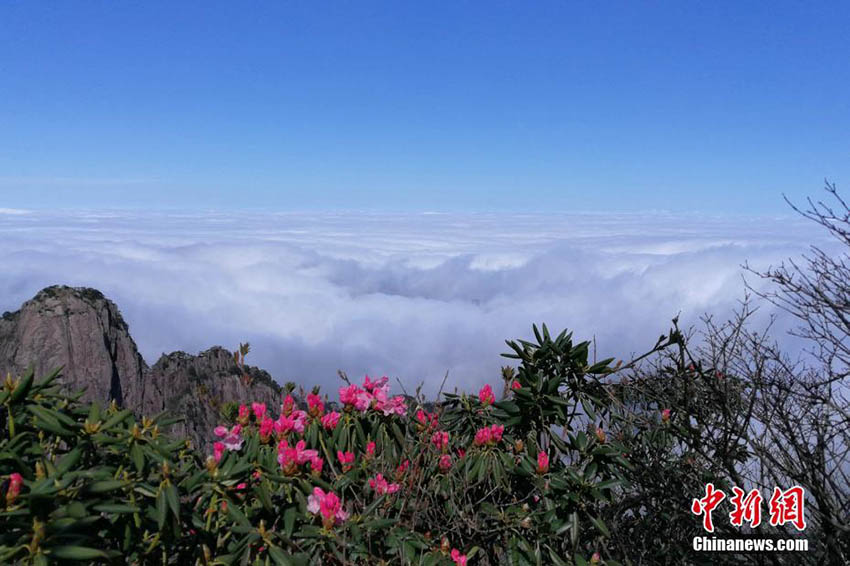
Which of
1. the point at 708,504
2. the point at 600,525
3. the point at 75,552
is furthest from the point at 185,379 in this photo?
the point at 75,552

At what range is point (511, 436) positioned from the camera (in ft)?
13.9

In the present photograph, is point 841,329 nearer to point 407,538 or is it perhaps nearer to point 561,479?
point 561,479

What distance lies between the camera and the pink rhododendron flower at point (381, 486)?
3434 mm

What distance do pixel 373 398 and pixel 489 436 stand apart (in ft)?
2.68

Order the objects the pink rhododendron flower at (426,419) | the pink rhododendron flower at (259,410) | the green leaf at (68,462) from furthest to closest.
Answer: the pink rhododendron flower at (426,419) < the pink rhododendron flower at (259,410) < the green leaf at (68,462)

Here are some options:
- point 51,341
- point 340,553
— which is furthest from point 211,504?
point 51,341

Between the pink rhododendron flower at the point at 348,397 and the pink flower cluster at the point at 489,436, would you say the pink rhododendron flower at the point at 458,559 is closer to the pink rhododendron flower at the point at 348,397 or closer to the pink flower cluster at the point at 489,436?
the pink flower cluster at the point at 489,436

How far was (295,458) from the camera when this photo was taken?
314 cm

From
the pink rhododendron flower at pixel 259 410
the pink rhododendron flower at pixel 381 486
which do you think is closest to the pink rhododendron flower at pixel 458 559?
the pink rhododendron flower at pixel 381 486

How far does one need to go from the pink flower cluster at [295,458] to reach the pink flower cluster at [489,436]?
110cm

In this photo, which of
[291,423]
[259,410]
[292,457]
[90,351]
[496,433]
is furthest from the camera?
[90,351]

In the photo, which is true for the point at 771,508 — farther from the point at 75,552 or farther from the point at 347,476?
the point at 75,552

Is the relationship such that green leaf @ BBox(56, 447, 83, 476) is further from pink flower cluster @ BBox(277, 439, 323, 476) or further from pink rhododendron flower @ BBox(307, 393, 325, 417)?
pink rhododendron flower @ BBox(307, 393, 325, 417)

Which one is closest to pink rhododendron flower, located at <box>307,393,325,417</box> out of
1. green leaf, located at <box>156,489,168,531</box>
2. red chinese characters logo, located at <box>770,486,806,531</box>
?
green leaf, located at <box>156,489,168,531</box>
